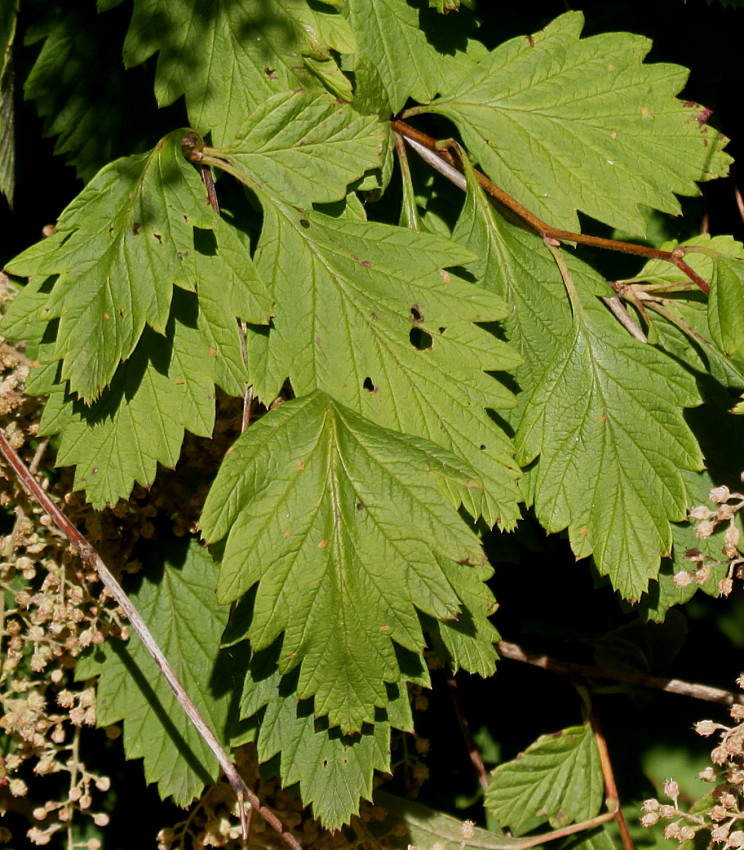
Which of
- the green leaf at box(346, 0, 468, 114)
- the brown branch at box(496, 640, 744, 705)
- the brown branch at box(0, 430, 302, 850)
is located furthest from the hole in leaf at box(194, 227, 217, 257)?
the brown branch at box(496, 640, 744, 705)

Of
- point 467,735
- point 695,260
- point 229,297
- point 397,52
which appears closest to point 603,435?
point 695,260

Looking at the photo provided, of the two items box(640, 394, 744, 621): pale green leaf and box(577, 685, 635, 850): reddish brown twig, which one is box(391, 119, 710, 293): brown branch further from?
box(577, 685, 635, 850): reddish brown twig

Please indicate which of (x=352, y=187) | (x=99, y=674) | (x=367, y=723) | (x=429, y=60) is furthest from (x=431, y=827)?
(x=429, y=60)

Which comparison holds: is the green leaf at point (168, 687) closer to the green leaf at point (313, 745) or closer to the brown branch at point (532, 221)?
the green leaf at point (313, 745)

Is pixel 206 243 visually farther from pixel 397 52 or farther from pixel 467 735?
pixel 467 735

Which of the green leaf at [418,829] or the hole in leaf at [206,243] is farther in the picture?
the green leaf at [418,829]

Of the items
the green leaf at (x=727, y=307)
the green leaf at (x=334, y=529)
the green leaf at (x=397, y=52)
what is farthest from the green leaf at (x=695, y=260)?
the green leaf at (x=334, y=529)
